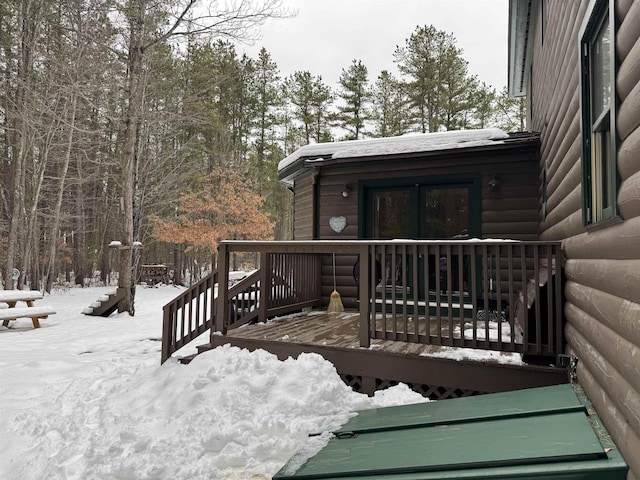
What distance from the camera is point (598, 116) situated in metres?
2.45

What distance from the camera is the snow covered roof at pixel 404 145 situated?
6.26 m

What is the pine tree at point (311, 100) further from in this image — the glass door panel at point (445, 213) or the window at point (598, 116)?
the window at point (598, 116)

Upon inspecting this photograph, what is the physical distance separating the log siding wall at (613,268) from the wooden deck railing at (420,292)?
0.25 m

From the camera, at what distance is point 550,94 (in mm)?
4613

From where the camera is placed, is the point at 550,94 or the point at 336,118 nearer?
the point at 550,94

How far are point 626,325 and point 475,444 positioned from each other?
97 cm

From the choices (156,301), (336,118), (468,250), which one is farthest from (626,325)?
(336,118)

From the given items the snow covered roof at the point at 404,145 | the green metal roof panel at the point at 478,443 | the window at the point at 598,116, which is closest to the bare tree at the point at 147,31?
the snow covered roof at the point at 404,145

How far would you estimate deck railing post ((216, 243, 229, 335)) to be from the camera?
4977mm

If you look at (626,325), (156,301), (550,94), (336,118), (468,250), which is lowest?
(156,301)

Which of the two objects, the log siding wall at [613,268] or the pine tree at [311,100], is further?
the pine tree at [311,100]

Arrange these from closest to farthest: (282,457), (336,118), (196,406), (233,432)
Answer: (282,457) < (233,432) < (196,406) < (336,118)

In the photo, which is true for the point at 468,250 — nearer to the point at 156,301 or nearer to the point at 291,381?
the point at 291,381

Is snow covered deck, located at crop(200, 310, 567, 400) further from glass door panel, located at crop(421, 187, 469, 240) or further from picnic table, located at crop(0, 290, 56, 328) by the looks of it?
picnic table, located at crop(0, 290, 56, 328)
